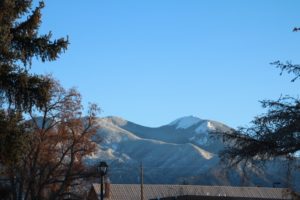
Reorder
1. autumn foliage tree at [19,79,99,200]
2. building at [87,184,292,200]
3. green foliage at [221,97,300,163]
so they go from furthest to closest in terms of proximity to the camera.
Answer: building at [87,184,292,200], autumn foliage tree at [19,79,99,200], green foliage at [221,97,300,163]

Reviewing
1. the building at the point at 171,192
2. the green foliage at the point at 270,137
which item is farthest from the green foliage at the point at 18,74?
the building at the point at 171,192

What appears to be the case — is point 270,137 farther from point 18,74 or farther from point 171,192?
point 171,192

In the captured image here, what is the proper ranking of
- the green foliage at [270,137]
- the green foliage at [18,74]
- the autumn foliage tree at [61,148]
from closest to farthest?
1. the green foliage at [270,137]
2. the green foliage at [18,74]
3. the autumn foliage tree at [61,148]

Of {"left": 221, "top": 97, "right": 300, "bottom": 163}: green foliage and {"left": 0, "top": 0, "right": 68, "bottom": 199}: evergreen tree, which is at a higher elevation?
{"left": 0, "top": 0, "right": 68, "bottom": 199}: evergreen tree

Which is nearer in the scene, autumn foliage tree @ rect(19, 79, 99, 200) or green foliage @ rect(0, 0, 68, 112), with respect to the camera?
green foliage @ rect(0, 0, 68, 112)

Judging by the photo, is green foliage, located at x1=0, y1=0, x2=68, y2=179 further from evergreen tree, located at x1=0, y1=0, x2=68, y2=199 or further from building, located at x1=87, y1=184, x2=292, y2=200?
building, located at x1=87, y1=184, x2=292, y2=200

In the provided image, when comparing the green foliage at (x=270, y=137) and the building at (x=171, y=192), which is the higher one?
the building at (x=171, y=192)

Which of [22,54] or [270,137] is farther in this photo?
[22,54]

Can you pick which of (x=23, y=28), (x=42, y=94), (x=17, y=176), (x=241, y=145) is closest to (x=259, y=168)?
(x=241, y=145)

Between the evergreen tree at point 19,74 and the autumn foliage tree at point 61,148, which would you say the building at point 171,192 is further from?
the evergreen tree at point 19,74

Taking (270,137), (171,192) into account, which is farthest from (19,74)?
(171,192)

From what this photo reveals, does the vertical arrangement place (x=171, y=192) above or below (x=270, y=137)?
above

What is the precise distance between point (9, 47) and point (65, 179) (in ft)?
113

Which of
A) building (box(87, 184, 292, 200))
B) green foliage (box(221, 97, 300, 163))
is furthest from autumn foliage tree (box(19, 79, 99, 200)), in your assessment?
green foliage (box(221, 97, 300, 163))
